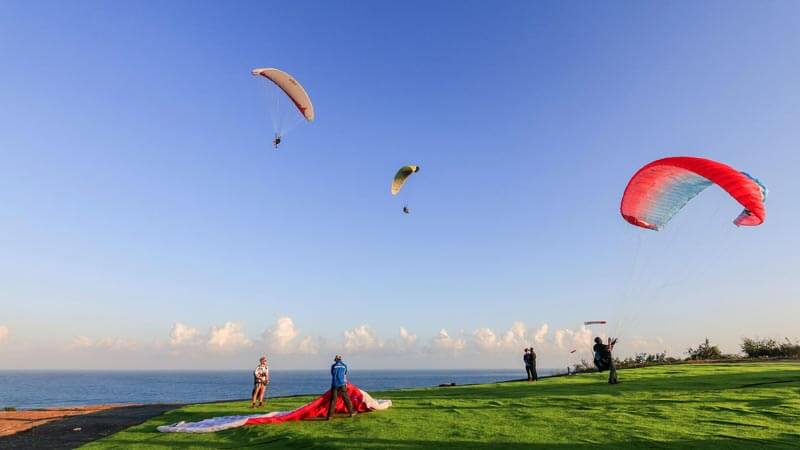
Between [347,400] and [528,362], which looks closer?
[347,400]

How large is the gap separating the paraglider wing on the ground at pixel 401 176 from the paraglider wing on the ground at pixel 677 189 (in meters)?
12.2

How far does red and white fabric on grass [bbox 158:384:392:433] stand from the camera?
12484 millimetres

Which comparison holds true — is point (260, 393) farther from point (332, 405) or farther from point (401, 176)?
point (401, 176)

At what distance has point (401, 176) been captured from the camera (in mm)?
27172

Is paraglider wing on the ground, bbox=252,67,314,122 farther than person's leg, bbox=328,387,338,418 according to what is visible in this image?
Yes

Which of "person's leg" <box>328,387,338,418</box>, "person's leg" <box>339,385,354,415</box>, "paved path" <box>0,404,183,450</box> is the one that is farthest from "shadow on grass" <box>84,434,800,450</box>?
"paved path" <box>0,404,183,450</box>

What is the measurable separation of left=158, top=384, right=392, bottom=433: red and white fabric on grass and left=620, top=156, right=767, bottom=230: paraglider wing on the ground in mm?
11728

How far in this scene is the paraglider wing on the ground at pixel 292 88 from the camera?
2242cm

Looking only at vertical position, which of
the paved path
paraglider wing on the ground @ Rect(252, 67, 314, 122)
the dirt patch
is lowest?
the dirt patch

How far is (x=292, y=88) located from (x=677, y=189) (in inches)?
698

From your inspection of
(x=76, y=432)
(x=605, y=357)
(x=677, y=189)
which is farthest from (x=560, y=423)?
(x=76, y=432)

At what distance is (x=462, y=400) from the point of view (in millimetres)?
15609

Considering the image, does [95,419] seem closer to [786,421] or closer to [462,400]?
[462,400]

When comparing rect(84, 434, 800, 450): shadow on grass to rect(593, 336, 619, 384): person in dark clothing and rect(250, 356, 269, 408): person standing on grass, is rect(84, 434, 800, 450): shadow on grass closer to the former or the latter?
rect(250, 356, 269, 408): person standing on grass
